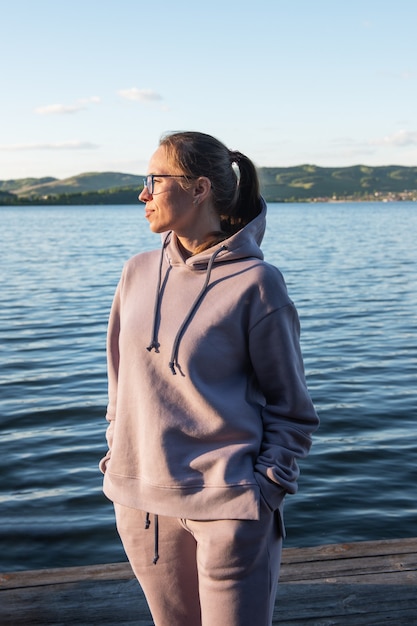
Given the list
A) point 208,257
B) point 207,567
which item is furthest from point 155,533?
point 208,257

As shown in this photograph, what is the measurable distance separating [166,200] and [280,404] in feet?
2.37

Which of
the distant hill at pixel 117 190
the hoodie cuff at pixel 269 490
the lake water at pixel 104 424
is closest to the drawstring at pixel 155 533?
the hoodie cuff at pixel 269 490

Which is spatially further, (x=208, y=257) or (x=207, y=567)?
(x=208, y=257)

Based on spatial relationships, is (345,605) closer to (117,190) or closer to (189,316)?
(189,316)

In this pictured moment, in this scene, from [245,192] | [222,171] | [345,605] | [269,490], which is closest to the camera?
[269,490]

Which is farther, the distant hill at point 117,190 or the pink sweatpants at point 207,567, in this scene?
the distant hill at point 117,190

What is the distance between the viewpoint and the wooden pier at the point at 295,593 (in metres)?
3.40

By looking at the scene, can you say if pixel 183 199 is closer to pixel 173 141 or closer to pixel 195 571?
pixel 173 141

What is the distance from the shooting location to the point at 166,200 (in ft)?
8.34

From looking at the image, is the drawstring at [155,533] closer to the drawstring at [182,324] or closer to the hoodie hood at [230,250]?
the drawstring at [182,324]

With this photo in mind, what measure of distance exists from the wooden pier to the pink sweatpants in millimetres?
971

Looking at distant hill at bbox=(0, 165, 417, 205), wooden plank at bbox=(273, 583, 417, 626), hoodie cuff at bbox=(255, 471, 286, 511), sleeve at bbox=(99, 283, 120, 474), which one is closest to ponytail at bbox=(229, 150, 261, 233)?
sleeve at bbox=(99, 283, 120, 474)

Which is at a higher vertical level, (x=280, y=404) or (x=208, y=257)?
(x=208, y=257)

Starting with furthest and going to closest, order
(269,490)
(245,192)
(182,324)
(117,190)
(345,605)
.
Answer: (117,190) → (345,605) → (245,192) → (182,324) → (269,490)
